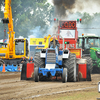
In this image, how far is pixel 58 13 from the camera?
115ft

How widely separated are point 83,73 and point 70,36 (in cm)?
682

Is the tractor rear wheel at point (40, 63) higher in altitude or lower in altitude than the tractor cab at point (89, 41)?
lower

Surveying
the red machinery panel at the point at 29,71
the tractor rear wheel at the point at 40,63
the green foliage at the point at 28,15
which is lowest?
the red machinery panel at the point at 29,71

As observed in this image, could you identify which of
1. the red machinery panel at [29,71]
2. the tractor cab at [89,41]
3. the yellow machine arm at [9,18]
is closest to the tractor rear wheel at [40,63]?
the red machinery panel at [29,71]

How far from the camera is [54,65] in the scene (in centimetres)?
1218

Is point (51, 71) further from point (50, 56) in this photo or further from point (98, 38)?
point (98, 38)

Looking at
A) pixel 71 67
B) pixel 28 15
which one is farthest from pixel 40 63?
pixel 28 15

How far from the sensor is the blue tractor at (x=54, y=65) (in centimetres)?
1187

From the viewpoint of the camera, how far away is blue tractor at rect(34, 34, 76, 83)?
11.9 m

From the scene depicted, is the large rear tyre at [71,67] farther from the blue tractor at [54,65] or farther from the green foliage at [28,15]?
the green foliage at [28,15]

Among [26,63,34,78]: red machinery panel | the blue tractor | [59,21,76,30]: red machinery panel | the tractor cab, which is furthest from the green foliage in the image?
the blue tractor

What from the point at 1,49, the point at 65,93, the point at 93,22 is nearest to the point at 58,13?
the point at 1,49

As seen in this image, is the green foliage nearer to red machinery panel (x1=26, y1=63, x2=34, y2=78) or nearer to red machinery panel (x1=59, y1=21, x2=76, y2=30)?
red machinery panel (x1=59, y1=21, x2=76, y2=30)

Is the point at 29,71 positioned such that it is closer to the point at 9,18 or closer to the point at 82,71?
the point at 82,71
